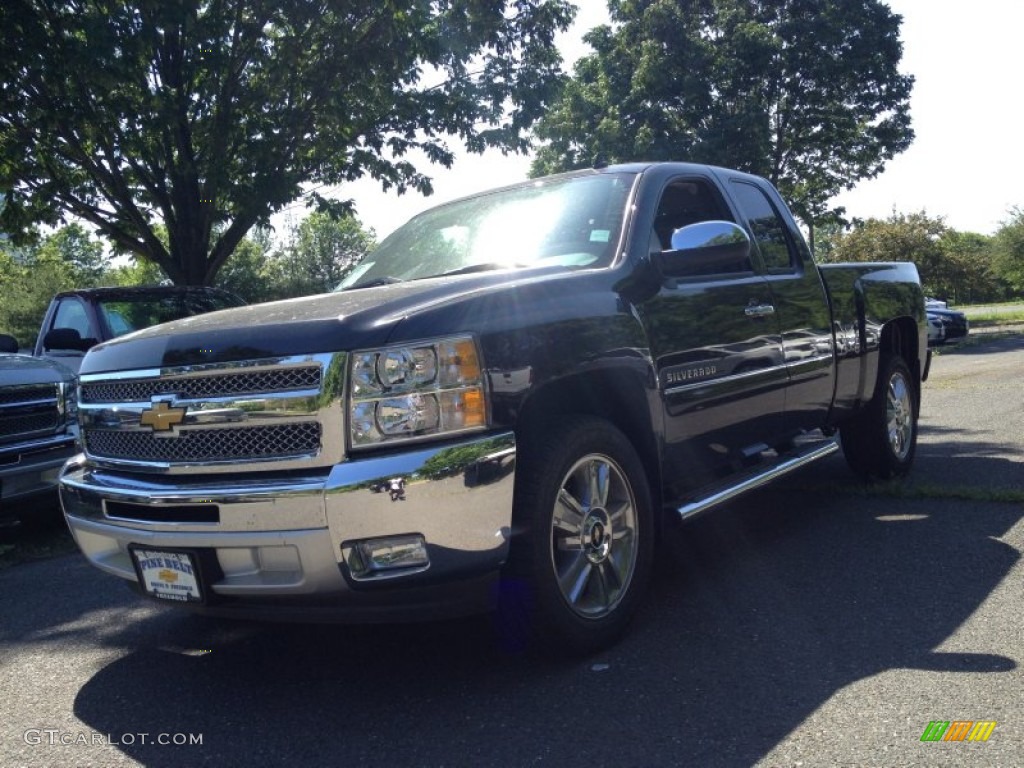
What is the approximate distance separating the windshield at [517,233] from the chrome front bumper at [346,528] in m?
1.30

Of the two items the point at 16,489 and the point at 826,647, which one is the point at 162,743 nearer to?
the point at 826,647

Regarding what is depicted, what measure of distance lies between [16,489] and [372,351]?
154 inches

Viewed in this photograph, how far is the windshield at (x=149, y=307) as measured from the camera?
316 inches

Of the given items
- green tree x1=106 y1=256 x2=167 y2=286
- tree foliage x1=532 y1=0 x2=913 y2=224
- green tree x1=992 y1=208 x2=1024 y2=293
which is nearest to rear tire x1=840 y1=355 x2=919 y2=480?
tree foliage x1=532 y1=0 x2=913 y2=224

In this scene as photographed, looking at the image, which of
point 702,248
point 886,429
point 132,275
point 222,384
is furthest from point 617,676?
point 132,275

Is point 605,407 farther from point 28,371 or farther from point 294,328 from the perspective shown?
point 28,371

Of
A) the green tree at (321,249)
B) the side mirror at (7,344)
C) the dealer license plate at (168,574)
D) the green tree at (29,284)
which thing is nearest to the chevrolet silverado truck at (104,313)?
the side mirror at (7,344)

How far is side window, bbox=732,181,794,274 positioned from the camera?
5.04 meters

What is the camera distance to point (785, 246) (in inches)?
208

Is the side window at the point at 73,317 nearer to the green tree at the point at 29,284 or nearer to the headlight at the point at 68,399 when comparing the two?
the headlight at the point at 68,399

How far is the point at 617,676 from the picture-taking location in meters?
3.27

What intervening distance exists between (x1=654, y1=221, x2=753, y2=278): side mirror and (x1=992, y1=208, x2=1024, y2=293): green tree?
45.8 m

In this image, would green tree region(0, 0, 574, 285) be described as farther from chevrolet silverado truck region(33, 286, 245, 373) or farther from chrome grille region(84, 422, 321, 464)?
chrome grille region(84, 422, 321, 464)

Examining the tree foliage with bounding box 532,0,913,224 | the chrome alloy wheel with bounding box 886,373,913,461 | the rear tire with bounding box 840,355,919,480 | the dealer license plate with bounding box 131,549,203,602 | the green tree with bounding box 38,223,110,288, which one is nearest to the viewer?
the dealer license plate with bounding box 131,549,203,602
